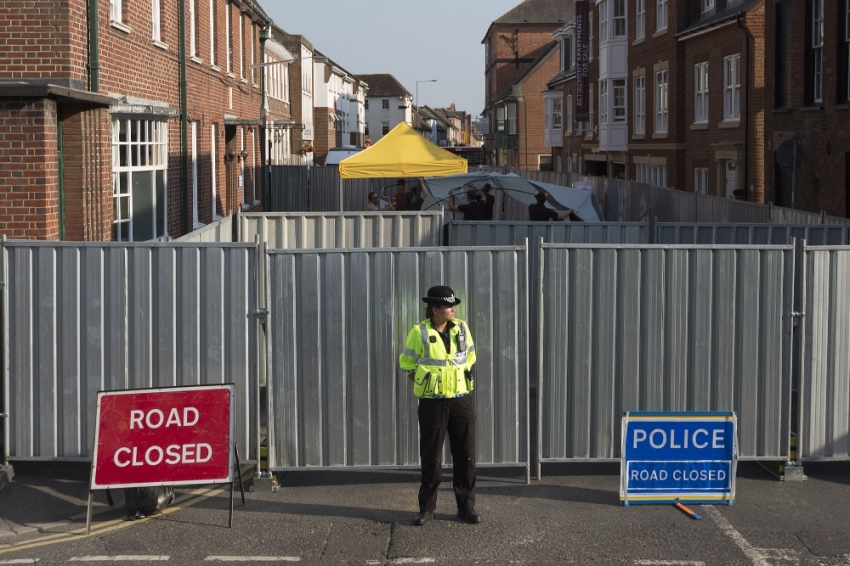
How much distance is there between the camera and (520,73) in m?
89.5

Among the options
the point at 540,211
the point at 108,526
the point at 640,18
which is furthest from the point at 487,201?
the point at 640,18

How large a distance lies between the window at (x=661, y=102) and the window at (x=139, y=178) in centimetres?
2168

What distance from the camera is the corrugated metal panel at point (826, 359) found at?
8031 millimetres

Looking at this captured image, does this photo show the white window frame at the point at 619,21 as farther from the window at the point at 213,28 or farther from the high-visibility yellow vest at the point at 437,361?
the high-visibility yellow vest at the point at 437,361

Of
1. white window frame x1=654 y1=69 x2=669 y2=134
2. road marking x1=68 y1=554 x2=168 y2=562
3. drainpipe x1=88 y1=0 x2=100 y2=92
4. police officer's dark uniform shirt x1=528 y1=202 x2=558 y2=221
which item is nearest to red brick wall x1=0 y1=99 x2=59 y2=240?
drainpipe x1=88 y1=0 x2=100 y2=92

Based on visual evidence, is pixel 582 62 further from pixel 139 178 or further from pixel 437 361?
pixel 437 361

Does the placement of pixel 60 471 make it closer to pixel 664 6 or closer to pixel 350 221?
pixel 350 221

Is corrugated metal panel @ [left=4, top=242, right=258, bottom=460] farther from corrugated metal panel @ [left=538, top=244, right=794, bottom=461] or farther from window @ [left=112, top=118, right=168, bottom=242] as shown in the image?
window @ [left=112, top=118, right=168, bottom=242]

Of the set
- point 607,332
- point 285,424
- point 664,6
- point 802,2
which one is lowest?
point 285,424

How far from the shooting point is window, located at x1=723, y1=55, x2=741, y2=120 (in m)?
28.6

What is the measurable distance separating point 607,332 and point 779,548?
2024mm

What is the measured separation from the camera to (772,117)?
23938 mm

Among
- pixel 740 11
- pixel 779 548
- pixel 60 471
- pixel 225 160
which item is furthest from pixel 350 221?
pixel 740 11

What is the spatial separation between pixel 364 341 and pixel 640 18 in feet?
109
